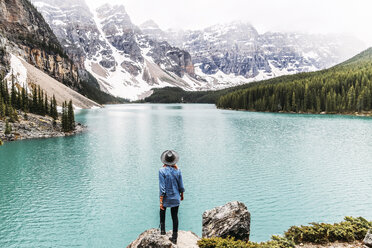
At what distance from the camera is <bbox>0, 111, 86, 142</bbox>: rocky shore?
129 feet

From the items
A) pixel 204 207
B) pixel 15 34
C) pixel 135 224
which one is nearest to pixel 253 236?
pixel 204 207

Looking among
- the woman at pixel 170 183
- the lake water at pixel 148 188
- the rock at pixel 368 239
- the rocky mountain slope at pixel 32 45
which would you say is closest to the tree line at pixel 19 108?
the lake water at pixel 148 188

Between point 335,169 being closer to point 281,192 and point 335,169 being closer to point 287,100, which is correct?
point 281,192

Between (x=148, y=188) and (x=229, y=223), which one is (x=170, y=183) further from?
(x=148, y=188)

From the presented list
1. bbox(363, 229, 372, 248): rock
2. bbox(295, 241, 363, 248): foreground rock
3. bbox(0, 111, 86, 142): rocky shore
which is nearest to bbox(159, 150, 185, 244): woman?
bbox(295, 241, 363, 248): foreground rock

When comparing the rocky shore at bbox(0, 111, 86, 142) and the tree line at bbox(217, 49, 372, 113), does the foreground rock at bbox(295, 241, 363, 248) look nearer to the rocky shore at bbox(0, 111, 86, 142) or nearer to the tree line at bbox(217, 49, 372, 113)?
the rocky shore at bbox(0, 111, 86, 142)

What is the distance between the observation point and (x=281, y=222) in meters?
13.7

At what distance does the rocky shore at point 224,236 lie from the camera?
24.5ft

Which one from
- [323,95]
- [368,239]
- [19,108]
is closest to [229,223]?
[368,239]

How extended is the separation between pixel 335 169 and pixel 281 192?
32.2ft

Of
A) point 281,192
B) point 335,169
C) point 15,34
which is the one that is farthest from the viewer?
point 15,34

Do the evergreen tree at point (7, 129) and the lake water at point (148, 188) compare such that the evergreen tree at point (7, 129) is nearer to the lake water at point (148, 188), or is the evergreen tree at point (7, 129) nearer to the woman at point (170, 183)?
the lake water at point (148, 188)

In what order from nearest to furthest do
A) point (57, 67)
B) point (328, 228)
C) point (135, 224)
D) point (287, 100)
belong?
point (328, 228) < point (135, 224) < point (287, 100) < point (57, 67)

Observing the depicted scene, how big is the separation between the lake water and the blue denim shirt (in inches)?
185
